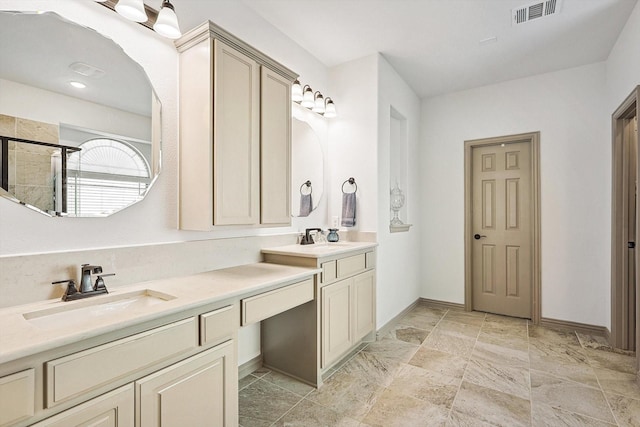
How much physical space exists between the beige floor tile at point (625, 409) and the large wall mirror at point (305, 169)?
2.55 m

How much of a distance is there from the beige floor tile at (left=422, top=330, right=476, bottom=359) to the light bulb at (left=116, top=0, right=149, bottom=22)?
323 cm

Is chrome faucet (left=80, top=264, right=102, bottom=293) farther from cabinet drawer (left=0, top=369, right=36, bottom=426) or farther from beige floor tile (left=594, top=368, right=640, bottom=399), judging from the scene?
beige floor tile (left=594, top=368, right=640, bottom=399)

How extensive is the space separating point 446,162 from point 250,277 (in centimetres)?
327

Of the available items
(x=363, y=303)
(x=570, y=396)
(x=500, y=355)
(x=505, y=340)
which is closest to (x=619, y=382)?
(x=570, y=396)

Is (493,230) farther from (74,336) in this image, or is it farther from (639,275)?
(74,336)

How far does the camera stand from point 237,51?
6.38 feet

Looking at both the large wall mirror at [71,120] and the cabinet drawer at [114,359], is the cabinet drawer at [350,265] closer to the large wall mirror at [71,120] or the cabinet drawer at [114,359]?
the cabinet drawer at [114,359]

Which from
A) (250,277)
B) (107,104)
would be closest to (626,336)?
(250,277)

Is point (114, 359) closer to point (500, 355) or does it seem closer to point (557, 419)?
point (557, 419)

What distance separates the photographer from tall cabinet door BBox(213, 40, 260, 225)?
182 centimetres

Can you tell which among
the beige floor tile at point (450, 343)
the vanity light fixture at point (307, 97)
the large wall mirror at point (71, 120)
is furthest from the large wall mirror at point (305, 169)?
the beige floor tile at point (450, 343)

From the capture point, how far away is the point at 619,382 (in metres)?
2.31

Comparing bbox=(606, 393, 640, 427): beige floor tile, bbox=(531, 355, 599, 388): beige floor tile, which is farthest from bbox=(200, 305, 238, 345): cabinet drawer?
bbox=(531, 355, 599, 388): beige floor tile

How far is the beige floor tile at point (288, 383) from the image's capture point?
87.0 inches
